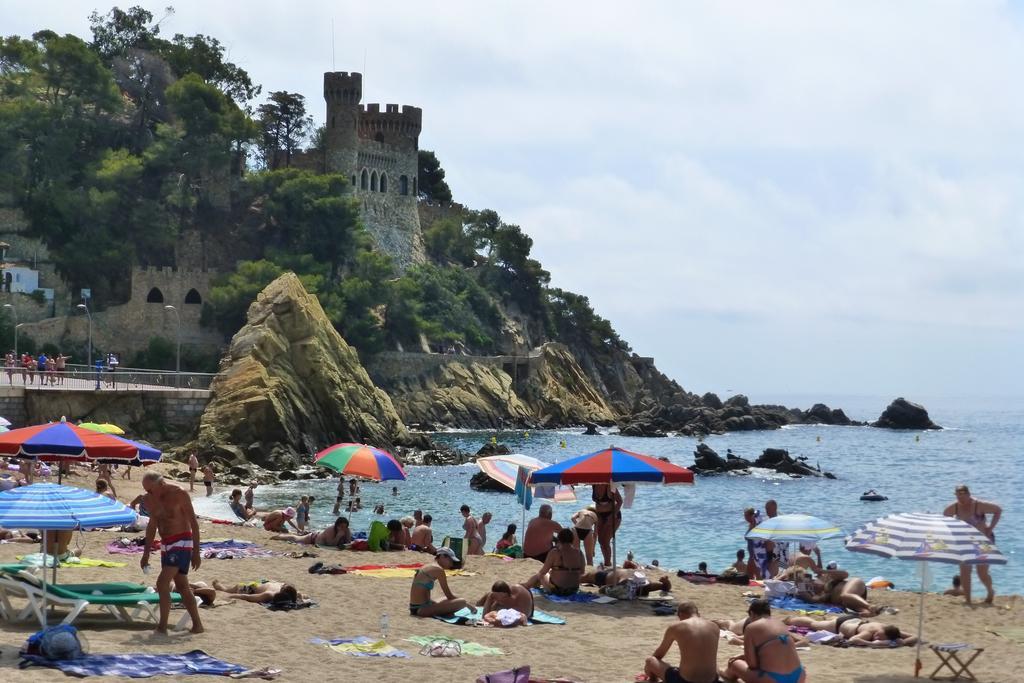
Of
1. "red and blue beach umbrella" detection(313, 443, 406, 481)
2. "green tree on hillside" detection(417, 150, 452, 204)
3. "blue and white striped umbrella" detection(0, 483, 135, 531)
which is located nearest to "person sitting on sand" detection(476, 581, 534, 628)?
"blue and white striped umbrella" detection(0, 483, 135, 531)

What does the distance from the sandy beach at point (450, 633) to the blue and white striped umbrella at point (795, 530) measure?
83 centimetres

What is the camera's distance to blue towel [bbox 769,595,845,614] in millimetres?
14586

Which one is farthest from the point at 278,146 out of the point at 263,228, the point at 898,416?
the point at 898,416

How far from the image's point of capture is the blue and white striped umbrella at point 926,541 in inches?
438

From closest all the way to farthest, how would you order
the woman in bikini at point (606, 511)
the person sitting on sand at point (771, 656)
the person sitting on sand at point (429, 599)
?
the person sitting on sand at point (771, 656), the person sitting on sand at point (429, 599), the woman in bikini at point (606, 511)

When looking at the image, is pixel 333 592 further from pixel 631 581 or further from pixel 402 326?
pixel 402 326

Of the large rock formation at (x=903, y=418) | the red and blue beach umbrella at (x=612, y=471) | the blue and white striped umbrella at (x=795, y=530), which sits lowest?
the blue and white striped umbrella at (x=795, y=530)

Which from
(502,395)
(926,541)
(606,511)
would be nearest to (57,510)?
(926,541)

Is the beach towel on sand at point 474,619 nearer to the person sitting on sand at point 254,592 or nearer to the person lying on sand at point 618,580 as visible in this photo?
the person sitting on sand at point 254,592

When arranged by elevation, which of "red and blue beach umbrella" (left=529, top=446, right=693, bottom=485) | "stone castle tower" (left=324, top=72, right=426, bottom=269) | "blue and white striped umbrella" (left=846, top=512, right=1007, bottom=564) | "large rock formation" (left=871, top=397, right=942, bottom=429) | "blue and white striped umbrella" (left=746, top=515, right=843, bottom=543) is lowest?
"blue and white striped umbrella" (left=746, top=515, right=843, bottom=543)

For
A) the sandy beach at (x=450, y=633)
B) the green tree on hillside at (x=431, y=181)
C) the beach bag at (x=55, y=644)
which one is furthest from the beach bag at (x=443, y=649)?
the green tree on hillside at (x=431, y=181)

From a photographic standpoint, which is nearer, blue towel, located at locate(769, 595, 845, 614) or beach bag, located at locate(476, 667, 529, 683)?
beach bag, located at locate(476, 667, 529, 683)

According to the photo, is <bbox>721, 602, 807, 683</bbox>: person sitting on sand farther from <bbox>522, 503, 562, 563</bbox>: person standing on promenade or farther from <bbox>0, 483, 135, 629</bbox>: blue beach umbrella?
<bbox>522, 503, 562, 563</bbox>: person standing on promenade

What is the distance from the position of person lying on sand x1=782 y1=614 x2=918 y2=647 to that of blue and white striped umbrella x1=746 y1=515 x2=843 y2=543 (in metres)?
2.80
